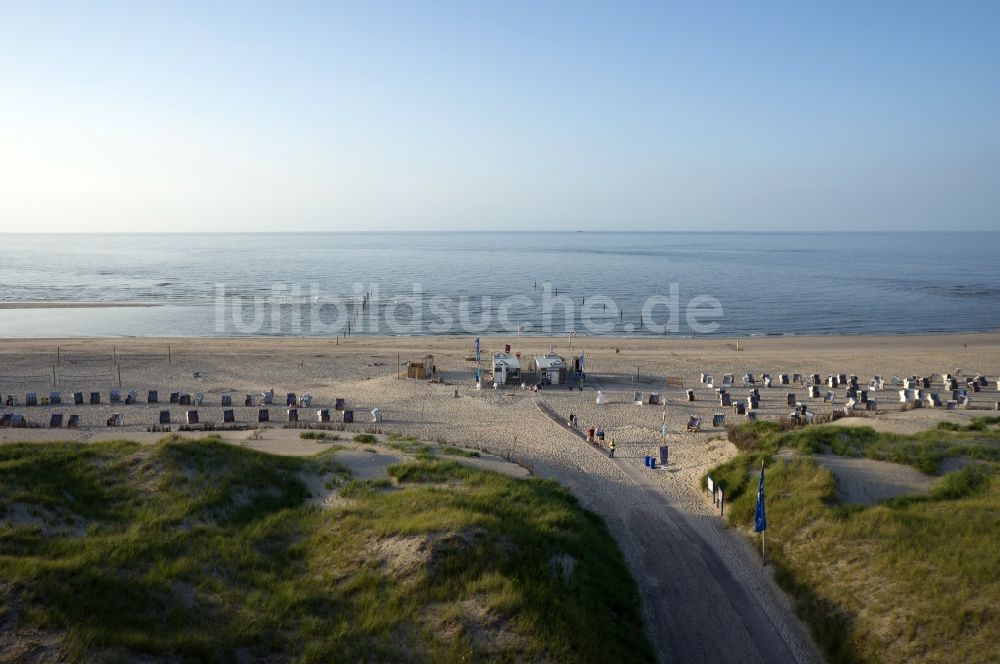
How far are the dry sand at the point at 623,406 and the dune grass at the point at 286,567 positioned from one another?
5.30 feet

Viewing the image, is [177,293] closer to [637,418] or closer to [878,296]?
[637,418]

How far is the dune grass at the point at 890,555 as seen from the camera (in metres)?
10.2

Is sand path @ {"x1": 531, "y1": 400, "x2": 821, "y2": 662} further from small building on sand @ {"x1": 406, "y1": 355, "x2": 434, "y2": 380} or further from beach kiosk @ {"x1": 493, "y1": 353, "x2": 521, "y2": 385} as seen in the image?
small building on sand @ {"x1": 406, "y1": 355, "x2": 434, "y2": 380}

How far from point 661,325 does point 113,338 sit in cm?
4105

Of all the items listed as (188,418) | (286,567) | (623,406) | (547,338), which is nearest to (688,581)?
(286,567)

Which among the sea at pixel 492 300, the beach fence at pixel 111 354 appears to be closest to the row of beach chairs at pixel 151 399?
the beach fence at pixel 111 354

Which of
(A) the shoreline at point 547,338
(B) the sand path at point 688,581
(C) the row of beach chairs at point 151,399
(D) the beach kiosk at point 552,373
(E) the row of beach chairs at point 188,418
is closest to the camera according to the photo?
(B) the sand path at point 688,581

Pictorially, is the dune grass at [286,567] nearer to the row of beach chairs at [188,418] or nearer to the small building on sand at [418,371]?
the row of beach chairs at [188,418]

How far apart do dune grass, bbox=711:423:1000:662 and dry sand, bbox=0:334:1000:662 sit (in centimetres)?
68

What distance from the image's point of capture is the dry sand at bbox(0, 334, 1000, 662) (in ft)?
40.6

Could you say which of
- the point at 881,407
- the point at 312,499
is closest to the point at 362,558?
the point at 312,499

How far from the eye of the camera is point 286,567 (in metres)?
11.5

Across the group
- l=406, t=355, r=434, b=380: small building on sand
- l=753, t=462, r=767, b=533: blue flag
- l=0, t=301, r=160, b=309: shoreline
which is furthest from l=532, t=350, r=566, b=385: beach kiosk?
l=0, t=301, r=160, b=309: shoreline

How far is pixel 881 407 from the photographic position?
28.5 m
